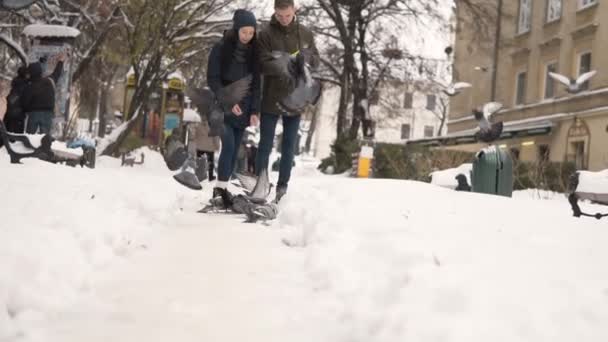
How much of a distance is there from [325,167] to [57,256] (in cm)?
2290

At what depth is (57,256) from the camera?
3262 mm

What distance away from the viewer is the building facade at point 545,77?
21516 millimetres

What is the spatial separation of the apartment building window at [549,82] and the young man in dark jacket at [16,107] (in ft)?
65.4

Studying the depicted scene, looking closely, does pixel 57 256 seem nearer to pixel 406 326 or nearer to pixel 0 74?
pixel 406 326

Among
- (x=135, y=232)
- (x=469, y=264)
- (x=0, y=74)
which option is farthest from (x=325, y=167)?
(x=469, y=264)

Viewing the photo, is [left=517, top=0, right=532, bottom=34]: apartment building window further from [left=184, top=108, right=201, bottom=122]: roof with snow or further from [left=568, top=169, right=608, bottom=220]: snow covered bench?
[left=568, top=169, right=608, bottom=220]: snow covered bench

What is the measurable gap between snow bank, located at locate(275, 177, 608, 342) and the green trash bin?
3029mm

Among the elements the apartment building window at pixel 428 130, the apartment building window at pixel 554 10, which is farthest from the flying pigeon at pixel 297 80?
the apartment building window at pixel 428 130

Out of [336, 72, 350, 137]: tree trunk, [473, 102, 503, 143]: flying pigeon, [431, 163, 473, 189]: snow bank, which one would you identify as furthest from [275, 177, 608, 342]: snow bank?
[336, 72, 350, 137]: tree trunk

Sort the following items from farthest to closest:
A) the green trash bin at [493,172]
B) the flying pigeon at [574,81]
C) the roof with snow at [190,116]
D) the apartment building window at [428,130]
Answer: the apartment building window at [428,130] < the roof with snow at [190,116] < the flying pigeon at [574,81] < the green trash bin at [493,172]

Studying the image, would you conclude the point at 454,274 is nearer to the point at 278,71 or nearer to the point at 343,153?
the point at 278,71

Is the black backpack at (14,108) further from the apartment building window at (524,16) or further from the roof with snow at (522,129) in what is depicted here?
the apartment building window at (524,16)

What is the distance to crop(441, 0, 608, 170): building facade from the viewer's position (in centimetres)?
2152

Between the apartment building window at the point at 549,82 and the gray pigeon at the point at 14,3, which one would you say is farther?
the apartment building window at the point at 549,82
